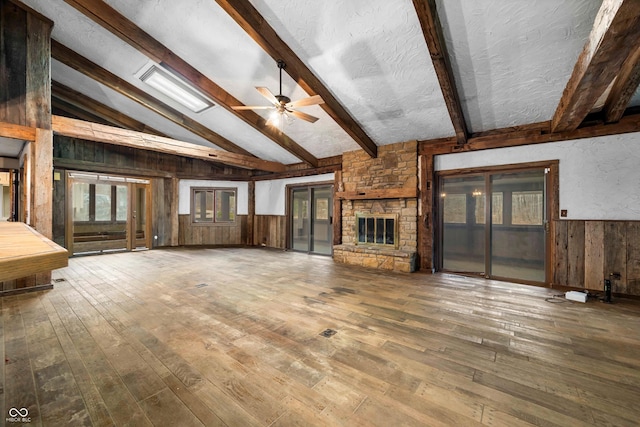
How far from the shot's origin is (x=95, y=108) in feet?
20.5

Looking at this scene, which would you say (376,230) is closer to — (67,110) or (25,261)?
(25,261)

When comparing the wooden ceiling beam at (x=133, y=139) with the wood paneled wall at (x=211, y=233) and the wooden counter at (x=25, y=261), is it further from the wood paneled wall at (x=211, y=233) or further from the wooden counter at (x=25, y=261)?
the wooden counter at (x=25, y=261)

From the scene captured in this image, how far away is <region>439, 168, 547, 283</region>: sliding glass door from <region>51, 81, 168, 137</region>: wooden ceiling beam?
25.8 ft

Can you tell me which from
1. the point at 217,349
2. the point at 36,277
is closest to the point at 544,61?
the point at 217,349

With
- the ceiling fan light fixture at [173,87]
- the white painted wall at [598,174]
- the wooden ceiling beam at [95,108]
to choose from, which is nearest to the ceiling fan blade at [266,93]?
the ceiling fan light fixture at [173,87]

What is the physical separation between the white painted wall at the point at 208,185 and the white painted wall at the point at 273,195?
433 millimetres

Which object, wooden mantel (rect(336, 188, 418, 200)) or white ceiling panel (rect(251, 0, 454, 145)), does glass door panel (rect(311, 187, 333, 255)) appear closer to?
wooden mantel (rect(336, 188, 418, 200))

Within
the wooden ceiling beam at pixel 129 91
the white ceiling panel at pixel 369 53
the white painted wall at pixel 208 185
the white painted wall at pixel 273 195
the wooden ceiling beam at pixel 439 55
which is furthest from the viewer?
the white painted wall at pixel 208 185

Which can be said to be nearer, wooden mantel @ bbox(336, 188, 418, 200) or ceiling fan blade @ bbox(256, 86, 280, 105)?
ceiling fan blade @ bbox(256, 86, 280, 105)

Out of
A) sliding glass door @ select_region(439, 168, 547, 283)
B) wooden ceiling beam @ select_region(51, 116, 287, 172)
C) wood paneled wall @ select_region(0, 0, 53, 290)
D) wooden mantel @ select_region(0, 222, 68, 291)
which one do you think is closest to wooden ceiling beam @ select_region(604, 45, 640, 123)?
sliding glass door @ select_region(439, 168, 547, 283)

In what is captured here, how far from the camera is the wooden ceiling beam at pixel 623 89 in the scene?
108 inches

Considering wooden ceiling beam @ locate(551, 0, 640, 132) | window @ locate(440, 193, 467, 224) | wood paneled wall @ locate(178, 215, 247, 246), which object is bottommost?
wood paneled wall @ locate(178, 215, 247, 246)

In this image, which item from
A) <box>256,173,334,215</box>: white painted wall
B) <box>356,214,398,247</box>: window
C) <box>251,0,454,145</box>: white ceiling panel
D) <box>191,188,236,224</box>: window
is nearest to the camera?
<box>251,0,454,145</box>: white ceiling panel

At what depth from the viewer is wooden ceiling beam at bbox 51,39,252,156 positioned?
4.61 m
